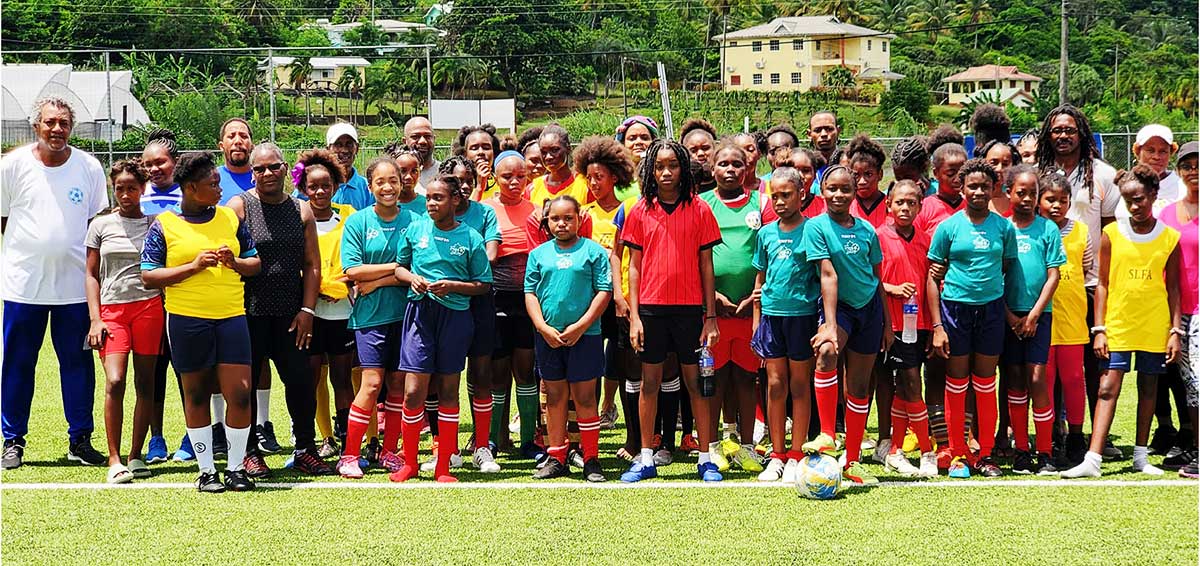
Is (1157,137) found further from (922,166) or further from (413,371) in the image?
(413,371)

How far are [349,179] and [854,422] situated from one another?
3.58 meters

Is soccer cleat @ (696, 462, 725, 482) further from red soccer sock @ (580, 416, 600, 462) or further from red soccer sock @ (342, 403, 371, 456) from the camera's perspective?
red soccer sock @ (342, 403, 371, 456)

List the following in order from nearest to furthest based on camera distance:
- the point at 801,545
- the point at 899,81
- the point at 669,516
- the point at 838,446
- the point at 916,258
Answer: the point at 801,545
the point at 669,516
the point at 916,258
the point at 838,446
the point at 899,81

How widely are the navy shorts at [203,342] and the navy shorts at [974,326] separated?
3866 millimetres

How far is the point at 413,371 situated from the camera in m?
6.72

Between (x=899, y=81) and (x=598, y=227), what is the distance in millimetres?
62650

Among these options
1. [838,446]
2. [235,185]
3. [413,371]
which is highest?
[235,185]

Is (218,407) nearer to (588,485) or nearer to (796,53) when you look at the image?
(588,485)

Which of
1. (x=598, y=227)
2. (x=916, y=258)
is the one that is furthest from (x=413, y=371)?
(x=916, y=258)

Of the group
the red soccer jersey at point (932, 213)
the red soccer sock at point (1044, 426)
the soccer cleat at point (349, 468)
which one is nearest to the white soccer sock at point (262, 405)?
the soccer cleat at point (349, 468)

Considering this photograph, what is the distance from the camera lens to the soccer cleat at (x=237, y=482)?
6.50 meters

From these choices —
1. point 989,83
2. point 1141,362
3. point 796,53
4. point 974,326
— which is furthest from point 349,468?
point 796,53

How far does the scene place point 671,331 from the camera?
6766 millimetres

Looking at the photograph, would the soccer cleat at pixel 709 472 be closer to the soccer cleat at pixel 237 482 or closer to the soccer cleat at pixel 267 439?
the soccer cleat at pixel 237 482
